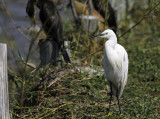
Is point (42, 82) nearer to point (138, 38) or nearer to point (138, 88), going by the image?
point (138, 88)

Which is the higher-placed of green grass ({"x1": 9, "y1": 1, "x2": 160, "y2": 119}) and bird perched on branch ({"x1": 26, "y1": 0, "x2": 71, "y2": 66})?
bird perched on branch ({"x1": 26, "y1": 0, "x2": 71, "y2": 66})

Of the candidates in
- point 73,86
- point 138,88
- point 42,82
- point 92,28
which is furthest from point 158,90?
point 92,28

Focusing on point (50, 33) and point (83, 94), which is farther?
point (50, 33)

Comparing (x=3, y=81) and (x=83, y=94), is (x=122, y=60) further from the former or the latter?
(x=3, y=81)

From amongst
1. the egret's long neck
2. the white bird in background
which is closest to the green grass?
the white bird in background

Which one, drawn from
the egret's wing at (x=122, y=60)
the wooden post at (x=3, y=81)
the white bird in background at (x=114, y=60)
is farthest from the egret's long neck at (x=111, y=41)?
the wooden post at (x=3, y=81)

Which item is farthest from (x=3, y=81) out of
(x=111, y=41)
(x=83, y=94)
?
(x=83, y=94)

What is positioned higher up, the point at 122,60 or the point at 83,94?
the point at 122,60

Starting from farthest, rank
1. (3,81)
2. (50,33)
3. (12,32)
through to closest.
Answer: (50,33) → (12,32) → (3,81)

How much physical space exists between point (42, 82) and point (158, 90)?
1.60 meters

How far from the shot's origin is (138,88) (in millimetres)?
4105

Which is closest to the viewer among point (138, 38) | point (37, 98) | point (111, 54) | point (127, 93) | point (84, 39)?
point (111, 54)

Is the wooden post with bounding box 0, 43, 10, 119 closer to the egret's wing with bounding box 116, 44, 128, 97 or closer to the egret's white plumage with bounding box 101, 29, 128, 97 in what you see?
the egret's white plumage with bounding box 101, 29, 128, 97

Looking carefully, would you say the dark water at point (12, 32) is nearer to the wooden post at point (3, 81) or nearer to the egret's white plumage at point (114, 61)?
the wooden post at point (3, 81)
